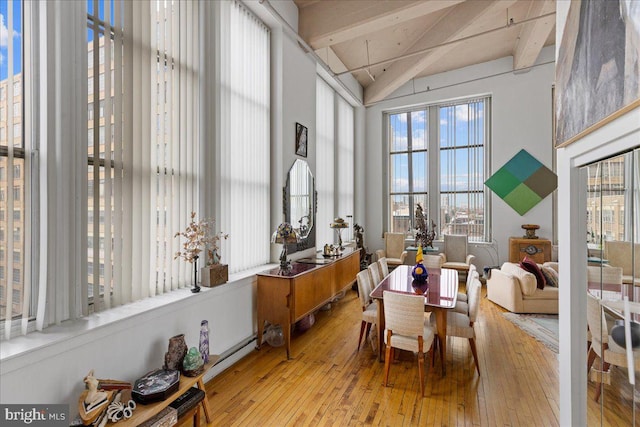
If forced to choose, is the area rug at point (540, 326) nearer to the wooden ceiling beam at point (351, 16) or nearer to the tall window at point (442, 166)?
the tall window at point (442, 166)

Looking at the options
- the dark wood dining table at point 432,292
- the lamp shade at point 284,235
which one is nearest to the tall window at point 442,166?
the dark wood dining table at point 432,292

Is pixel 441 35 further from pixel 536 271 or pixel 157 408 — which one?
pixel 157 408

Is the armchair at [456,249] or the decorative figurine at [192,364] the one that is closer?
the decorative figurine at [192,364]

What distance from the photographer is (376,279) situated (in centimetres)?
427

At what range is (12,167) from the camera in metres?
1.90

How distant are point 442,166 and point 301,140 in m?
4.86

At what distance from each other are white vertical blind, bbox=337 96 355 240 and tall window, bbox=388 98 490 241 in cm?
142

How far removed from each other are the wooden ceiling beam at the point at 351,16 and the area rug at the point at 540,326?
506 centimetres

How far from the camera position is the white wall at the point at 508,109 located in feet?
23.6

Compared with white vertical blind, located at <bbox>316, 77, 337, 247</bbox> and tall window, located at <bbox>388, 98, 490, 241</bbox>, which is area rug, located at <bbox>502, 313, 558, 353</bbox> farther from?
white vertical blind, located at <bbox>316, 77, 337, 247</bbox>

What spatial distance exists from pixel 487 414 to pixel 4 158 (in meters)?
4.14

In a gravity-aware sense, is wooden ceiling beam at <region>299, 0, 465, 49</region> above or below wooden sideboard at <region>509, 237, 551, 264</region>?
above

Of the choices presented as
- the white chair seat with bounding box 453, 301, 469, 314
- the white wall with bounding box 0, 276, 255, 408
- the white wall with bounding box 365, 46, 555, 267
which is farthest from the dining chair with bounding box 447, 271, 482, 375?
the white wall with bounding box 365, 46, 555, 267

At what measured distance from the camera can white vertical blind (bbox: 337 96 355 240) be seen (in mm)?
7574
